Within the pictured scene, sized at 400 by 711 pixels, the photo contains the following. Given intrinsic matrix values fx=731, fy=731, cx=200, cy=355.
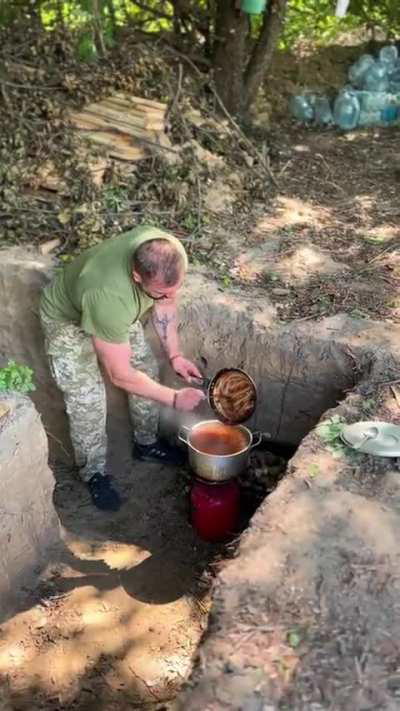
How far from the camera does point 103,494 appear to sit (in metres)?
4.88

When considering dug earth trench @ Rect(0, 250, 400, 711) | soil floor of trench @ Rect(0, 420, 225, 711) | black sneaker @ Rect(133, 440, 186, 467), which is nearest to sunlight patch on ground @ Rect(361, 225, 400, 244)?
dug earth trench @ Rect(0, 250, 400, 711)

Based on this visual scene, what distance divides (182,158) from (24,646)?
149 inches

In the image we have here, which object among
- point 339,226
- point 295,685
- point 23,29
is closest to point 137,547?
point 295,685

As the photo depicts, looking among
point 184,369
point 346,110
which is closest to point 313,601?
point 184,369

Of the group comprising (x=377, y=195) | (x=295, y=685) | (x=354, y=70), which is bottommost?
(x=295, y=685)

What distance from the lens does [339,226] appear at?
568cm

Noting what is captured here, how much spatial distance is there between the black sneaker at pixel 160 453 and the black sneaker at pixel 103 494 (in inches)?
14.5

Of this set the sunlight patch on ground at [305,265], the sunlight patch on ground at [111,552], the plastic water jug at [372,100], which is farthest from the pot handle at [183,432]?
the plastic water jug at [372,100]

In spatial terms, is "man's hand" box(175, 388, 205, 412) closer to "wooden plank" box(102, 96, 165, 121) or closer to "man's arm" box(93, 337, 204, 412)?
"man's arm" box(93, 337, 204, 412)

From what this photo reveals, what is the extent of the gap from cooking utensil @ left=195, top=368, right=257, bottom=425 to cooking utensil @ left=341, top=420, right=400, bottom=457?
650 millimetres

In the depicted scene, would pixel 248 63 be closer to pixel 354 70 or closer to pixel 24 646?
pixel 354 70

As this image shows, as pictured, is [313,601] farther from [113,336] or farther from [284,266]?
[284,266]

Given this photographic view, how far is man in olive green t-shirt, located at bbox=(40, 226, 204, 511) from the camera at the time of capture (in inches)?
141

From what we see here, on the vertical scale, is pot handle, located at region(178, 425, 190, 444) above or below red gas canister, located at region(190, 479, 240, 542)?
above
